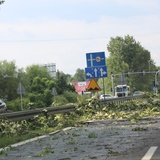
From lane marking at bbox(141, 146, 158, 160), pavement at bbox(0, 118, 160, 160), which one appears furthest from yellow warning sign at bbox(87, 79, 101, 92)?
lane marking at bbox(141, 146, 158, 160)

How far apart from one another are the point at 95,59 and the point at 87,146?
15120 millimetres

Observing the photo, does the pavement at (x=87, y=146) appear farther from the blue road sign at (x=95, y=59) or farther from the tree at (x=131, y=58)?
the tree at (x=131, y=58)

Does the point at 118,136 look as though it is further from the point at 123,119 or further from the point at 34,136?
the point at 123,119

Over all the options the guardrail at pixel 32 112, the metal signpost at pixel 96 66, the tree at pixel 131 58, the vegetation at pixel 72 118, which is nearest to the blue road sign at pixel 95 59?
the metal signpost at pixel 96 66

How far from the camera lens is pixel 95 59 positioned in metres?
24.8

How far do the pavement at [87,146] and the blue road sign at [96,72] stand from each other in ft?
37.4

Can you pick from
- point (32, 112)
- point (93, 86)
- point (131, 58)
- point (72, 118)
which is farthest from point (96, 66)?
point (131, 58)

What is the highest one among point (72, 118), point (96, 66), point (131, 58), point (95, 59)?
point (131, 58)

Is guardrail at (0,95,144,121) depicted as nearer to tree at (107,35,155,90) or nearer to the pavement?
the pavement

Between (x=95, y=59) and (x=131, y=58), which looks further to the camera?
(x=131, y=58)

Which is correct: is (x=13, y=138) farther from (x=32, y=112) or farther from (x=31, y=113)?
(x=32, y=112)

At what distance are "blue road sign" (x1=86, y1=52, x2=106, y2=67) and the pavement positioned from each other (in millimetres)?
11920

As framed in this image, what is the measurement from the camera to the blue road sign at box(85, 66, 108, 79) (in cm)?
2434

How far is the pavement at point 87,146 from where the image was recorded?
28.2 feet
